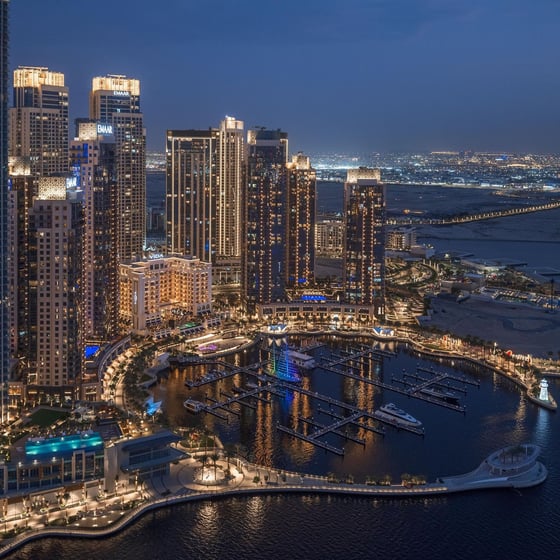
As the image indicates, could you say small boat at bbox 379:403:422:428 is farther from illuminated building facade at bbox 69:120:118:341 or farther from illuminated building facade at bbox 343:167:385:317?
illuminated building facade at bbox 343:167:385:317

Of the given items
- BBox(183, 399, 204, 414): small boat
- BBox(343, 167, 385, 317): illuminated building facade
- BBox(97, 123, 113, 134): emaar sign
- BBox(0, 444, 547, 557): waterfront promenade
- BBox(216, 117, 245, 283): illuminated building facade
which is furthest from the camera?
BBox(216, 117, 245, 283): illuminated building facade

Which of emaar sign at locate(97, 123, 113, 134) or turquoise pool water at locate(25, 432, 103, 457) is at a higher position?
emaar sign at locate(97, 123, 113, 134)

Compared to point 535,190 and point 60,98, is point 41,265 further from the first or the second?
point 535,190

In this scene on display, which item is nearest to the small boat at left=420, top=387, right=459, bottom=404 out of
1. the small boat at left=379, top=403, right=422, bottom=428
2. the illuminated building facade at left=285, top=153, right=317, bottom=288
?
the small boat at left=379, top=403, right=422, bottom=428

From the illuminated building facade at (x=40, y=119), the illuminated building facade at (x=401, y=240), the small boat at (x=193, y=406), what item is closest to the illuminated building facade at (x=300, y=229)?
the illuminated building facade at (x=40, y=119)

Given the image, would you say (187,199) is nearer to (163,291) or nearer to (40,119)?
(40,119)

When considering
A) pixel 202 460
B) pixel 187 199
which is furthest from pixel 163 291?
pixel 202 460
